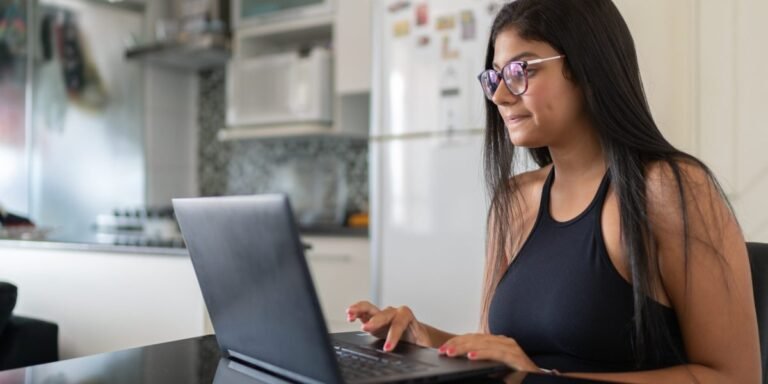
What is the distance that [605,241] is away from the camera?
1096 mm

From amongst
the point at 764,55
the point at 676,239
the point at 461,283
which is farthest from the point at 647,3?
the point at 676,239

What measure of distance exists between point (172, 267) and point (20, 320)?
1.44 ft

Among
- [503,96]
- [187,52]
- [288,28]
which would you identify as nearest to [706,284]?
[503,96]

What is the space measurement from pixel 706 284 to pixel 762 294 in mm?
150

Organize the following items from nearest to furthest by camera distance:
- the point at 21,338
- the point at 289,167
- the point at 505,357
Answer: the point at 505,357
the point at 21,338
the point at 289,167

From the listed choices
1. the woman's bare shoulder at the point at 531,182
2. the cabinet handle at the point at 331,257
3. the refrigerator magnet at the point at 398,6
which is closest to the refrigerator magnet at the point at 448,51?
the refrigerator magnet at the point at 398,6

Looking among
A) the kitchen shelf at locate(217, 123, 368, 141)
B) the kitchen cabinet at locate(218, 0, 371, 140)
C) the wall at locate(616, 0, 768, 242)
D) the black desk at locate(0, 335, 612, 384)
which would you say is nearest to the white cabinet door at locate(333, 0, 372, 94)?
the kitchen cabinet at locate(218, 0, 371, 140)

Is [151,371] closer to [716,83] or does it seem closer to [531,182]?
[531,182]

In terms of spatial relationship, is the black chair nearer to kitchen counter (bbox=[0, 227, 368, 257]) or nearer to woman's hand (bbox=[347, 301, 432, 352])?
kitchen counter (bbox=[0, 227, 368, 257])

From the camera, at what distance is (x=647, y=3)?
230 cm

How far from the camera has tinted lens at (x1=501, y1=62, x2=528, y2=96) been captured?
1.12m

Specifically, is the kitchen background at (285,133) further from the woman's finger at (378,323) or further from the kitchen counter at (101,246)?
the woman's finger at (378,323)

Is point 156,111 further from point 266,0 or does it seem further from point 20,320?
point 20,320

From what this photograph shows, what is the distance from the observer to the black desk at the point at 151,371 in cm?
88
